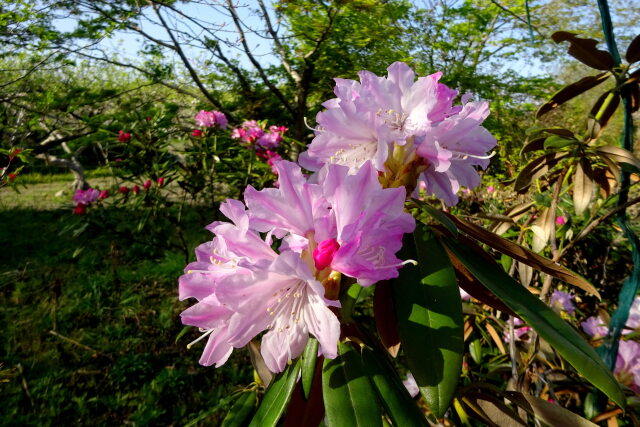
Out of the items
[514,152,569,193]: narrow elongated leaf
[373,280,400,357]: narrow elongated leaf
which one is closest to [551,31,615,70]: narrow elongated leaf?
[514,152,569,193]: narrow elongated leaf

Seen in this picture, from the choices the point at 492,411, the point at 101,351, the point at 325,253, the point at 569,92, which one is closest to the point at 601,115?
the point at 569,92

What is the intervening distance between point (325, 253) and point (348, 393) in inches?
6.6

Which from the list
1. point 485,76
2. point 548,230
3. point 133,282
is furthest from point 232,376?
point 485,76

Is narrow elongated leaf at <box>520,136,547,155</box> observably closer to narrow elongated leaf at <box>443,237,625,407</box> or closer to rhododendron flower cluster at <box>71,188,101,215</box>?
narrow elongated leaf at <box>443,237,625,407</box>

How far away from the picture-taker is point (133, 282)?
11.1 ft

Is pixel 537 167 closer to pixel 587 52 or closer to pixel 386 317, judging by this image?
pixel 587 52

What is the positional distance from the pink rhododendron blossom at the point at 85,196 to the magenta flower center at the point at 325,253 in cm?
266

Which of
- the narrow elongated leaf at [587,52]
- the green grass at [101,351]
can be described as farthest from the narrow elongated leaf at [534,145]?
the green grass at [101,351]

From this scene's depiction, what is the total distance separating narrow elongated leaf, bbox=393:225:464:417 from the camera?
0.41 m

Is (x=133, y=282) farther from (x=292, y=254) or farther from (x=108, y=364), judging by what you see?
(x=292, y=254)

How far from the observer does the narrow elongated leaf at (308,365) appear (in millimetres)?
500

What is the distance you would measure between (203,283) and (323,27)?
473 cm

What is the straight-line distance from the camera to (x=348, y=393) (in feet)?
1.51

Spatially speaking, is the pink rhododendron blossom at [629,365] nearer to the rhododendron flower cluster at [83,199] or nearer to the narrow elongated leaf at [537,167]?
the narrow elongated leaf at [537,167]
